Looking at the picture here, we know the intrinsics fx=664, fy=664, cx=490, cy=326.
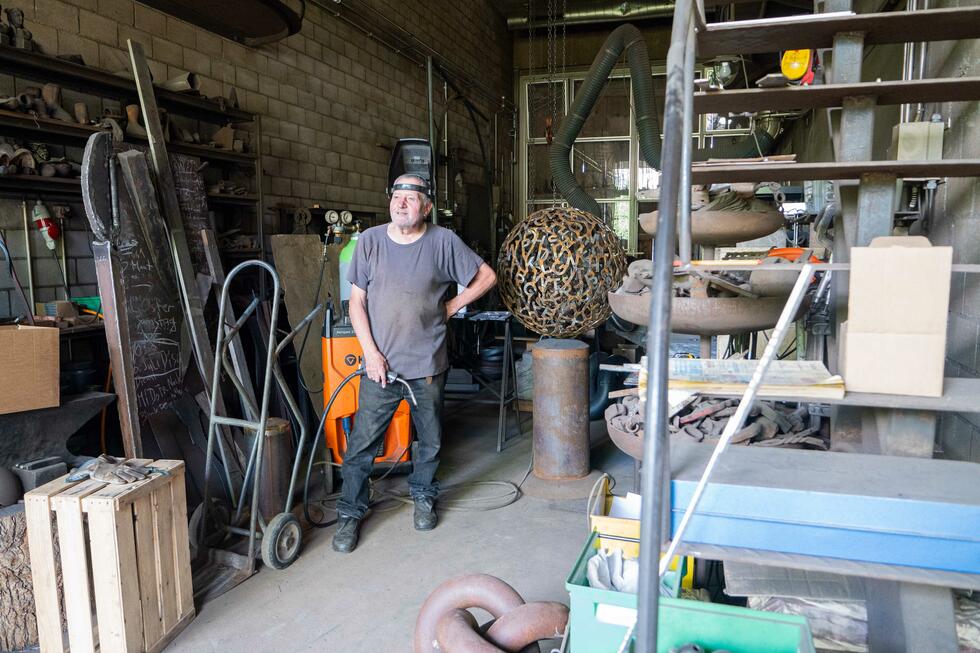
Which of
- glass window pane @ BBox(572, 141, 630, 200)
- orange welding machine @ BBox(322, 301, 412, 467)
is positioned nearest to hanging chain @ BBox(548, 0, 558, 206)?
glass window pane @ BBox(572, 141, 630, 200)

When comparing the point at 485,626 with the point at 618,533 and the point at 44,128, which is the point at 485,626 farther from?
the point at 44,128

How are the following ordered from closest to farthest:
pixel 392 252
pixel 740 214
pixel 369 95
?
pixel 740 214 → pixel 392 252 → pixel 369 95

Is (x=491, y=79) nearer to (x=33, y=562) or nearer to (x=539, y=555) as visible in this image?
(x=539, y=555)

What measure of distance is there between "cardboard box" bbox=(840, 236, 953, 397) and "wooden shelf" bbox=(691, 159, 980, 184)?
200 mm

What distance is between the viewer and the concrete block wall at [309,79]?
3.36 metres

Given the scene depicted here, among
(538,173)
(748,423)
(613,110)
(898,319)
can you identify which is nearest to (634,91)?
(613,110)

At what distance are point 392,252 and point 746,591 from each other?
1988 mm

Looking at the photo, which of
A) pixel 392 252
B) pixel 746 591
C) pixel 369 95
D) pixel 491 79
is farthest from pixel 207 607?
pixel 491 79

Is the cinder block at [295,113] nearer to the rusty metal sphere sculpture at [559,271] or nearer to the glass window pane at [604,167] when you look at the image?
the rusty metal sphere sculpture at [559,271]

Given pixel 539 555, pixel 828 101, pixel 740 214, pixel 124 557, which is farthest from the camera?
pixel 539 555

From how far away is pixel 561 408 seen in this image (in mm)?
3445

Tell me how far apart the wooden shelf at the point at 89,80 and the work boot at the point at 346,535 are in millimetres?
2399

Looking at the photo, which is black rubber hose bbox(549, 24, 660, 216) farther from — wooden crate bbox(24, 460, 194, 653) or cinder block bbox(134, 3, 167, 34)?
wooden crate bbox(24, 460, 194, 653)

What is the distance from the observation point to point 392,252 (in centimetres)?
300
